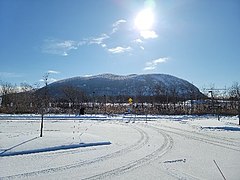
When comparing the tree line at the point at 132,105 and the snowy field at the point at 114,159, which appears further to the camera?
the tree line at the point at 132,105

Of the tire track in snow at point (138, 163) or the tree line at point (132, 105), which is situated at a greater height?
the tree line at point (132, 105)

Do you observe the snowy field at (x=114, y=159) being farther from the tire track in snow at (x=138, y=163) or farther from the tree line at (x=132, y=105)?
the tree line at (x=132, y=105)

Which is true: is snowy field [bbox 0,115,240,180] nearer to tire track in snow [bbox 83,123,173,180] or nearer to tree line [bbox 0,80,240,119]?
tire track in snow [bbox 83,123,173,180]

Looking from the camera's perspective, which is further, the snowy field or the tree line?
the tree line

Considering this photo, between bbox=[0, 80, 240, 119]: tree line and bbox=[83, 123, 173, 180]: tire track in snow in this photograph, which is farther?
bbox=[0, 80, 240, 119]: tree line

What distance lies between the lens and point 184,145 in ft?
40.7

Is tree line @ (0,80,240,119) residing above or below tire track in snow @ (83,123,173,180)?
above

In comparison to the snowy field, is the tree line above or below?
above

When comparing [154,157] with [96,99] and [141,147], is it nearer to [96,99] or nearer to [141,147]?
[141,147]

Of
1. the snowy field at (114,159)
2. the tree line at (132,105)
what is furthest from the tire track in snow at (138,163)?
the tree line at (132,105)

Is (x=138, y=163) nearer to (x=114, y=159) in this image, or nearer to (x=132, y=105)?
(x=114, y=159)

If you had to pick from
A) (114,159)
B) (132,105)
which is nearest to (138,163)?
(114,159)

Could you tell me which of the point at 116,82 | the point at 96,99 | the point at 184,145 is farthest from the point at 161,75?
the point at 184,145

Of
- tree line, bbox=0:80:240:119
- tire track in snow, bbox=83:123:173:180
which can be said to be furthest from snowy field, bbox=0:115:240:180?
tree line, bbox=0:80:240:119
